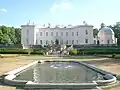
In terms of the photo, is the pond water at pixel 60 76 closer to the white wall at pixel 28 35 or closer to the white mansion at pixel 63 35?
the white mansion at pixel 63 35

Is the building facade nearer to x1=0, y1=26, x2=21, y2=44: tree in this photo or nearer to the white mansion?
the white mansion

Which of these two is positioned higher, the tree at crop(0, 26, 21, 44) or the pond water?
the tree at crop(0, 26, 21, 44)

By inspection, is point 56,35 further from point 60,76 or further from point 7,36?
point 60,76

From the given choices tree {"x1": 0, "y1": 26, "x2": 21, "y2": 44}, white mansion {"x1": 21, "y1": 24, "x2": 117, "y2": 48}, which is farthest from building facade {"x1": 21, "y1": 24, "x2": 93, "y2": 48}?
tree {"x1": 0, "y1": 26, "x2": 21, "y2": 44}

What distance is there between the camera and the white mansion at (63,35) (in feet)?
217

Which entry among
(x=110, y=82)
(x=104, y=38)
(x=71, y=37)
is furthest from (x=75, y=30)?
(x=110, y=82)

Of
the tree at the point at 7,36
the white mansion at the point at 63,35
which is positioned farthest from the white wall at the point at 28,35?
the tree at the point at 7,36

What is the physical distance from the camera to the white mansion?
66144 mm

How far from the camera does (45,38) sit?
70.4 meters

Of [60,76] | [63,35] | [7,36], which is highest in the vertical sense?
[63,35]

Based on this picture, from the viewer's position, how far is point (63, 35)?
A: 70.7 metres

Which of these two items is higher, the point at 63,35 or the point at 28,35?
the point at 63,35

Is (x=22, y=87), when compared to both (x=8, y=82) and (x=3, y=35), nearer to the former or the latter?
(x=8, y=82)

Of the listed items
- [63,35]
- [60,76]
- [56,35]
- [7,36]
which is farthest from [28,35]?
[60,76]
